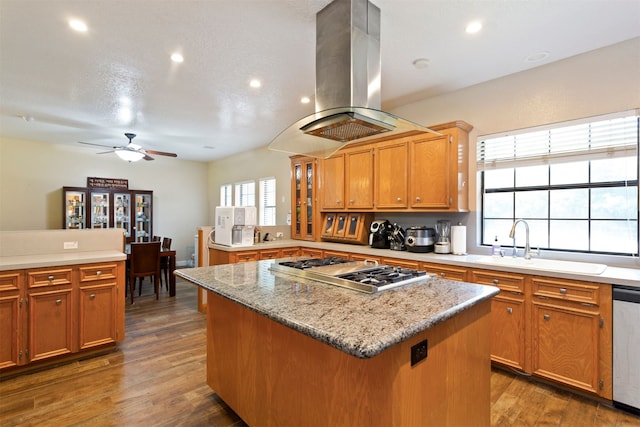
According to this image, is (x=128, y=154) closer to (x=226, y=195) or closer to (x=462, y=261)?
(x=226, y=195)

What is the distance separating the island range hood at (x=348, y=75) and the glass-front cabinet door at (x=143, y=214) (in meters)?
6.27

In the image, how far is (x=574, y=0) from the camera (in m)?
2.09

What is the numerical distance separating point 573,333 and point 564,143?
1686 millimetres

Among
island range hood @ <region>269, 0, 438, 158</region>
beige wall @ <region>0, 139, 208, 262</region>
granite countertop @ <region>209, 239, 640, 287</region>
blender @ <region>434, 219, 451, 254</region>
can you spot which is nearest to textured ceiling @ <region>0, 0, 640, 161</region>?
island range hood @ <region>269, 0, 438, 158</region>

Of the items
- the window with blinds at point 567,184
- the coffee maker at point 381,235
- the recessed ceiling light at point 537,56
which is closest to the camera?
the window with blinds at point 567,184

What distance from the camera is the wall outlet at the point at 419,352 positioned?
123 centimetres

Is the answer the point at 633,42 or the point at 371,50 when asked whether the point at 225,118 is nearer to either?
the point at 371,50

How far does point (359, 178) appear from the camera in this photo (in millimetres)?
4156

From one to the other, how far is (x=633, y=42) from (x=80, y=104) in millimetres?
5898

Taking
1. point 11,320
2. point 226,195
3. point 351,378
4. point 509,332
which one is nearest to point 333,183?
point 509,332

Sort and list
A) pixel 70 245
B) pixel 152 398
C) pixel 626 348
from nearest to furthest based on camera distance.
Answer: pixel 626 348
pixel 152 398
pixel 70 245

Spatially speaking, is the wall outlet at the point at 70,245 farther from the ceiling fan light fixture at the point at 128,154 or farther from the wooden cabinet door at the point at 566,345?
the wooden cabinet door at the point at 566,345

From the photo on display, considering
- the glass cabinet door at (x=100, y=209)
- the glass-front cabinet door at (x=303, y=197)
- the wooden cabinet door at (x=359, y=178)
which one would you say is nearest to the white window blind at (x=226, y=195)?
the glass cabinet door at (x=100, y=209)

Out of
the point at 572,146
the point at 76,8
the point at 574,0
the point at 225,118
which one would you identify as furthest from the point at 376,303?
the point at 225,118
